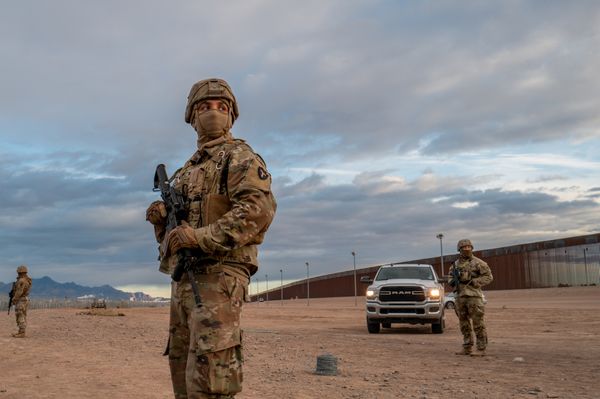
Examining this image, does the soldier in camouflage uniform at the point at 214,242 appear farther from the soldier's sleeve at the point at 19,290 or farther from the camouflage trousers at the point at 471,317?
the soldier's sleeve at the point at 19,290

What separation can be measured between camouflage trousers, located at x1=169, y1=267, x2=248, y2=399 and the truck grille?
47.7 ft

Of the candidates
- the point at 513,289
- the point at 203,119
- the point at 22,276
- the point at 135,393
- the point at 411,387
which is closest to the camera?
the point at 203,119

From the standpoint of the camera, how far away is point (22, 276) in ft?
55.0

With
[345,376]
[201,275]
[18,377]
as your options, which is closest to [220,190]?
[201,275]

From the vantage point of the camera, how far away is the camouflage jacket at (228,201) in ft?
11.5

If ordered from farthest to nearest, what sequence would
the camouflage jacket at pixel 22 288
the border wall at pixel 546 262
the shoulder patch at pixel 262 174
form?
the border wall at pixel 546 262 → the camouflage jacket at pixel 22 288 → the shoulder patch at pixel 262 174

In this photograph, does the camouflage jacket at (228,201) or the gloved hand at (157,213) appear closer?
the camouflage jacket at (228,201)

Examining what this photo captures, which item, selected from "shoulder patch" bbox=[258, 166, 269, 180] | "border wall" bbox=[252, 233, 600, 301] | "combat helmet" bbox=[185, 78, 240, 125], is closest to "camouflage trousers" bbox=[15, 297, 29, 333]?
"combat helmet" bbox=[185, 78, 240, 125]

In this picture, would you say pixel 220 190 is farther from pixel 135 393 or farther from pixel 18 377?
pixel 18 377

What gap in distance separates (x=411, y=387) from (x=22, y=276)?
12.5m

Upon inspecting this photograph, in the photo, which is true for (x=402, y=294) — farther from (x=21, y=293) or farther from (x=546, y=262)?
(x=546, y=262)

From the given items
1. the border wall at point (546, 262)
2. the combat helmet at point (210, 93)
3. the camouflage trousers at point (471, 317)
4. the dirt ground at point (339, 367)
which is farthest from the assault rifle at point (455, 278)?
the border wall at point (546, 262)

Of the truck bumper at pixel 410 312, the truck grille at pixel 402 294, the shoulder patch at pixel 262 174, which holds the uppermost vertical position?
the shoulder patch at pixel 262 174

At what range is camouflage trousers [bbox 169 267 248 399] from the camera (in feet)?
11.2
